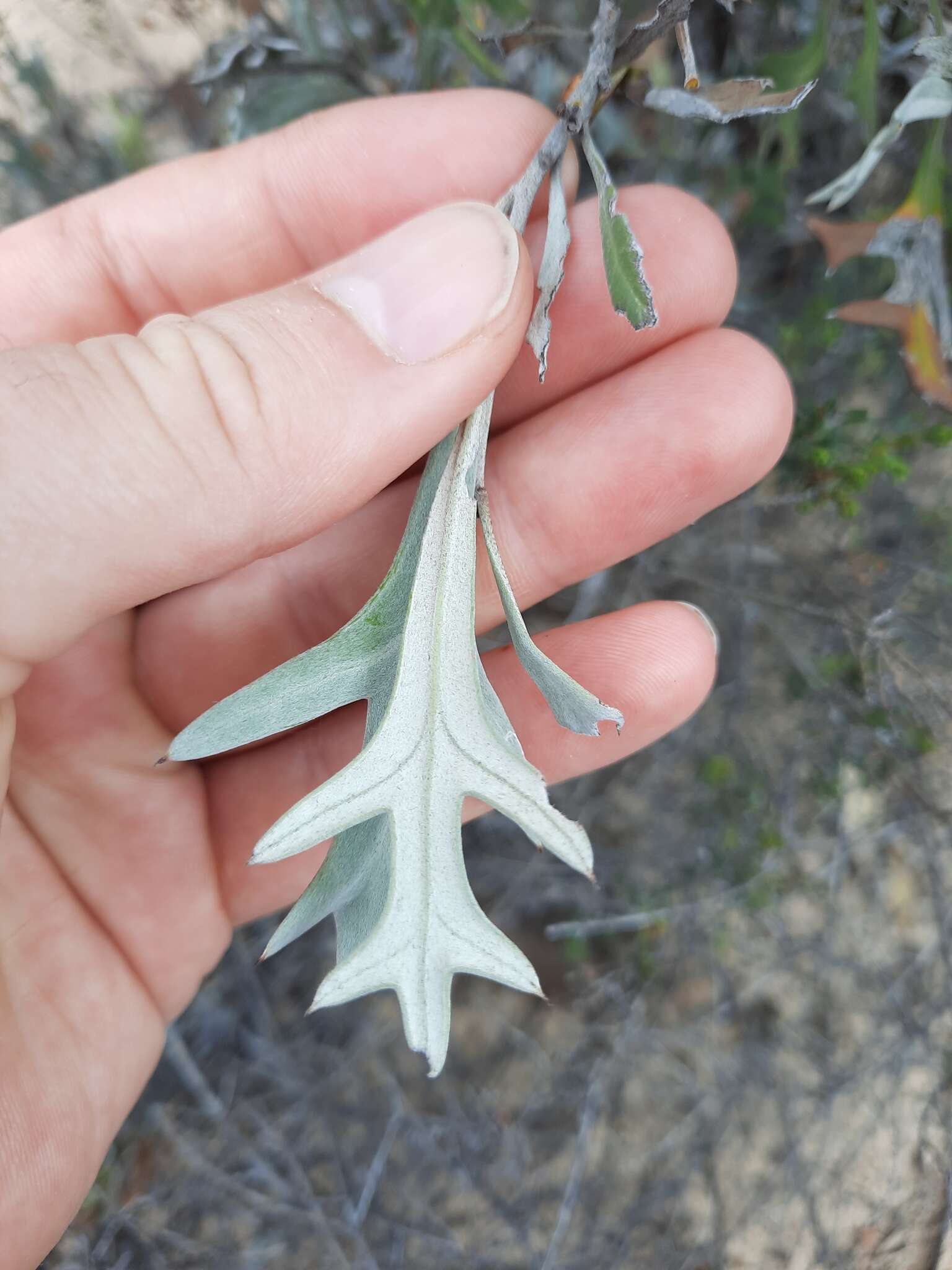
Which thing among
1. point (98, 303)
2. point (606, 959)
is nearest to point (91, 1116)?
point (606, 959)

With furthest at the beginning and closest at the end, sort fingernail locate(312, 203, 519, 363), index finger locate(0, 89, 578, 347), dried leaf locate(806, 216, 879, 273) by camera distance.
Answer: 1. index finger locate(0, 89, 578, 347)
2. dried leaf locate(806, 216, 879, 273)
3. fingernail locate(312, 203, 519, 363)

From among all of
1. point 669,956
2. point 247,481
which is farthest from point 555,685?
point 669,956

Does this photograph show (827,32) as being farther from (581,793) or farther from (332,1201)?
(332,1201)

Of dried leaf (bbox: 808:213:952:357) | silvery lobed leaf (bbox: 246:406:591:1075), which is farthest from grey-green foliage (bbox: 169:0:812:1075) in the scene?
dried leaf (bbox: 808:213:952:357)

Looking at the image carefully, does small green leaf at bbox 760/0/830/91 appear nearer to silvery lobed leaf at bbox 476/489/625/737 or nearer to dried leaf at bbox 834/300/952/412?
dried leaf at bbox 834/300/952/412

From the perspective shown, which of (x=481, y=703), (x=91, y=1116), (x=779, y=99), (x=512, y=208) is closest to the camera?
(x=779, y=99)

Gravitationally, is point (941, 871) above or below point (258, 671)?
below

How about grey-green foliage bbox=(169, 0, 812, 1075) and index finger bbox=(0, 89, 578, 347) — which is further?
index finger bbox=(0, 89, 578, 347)
